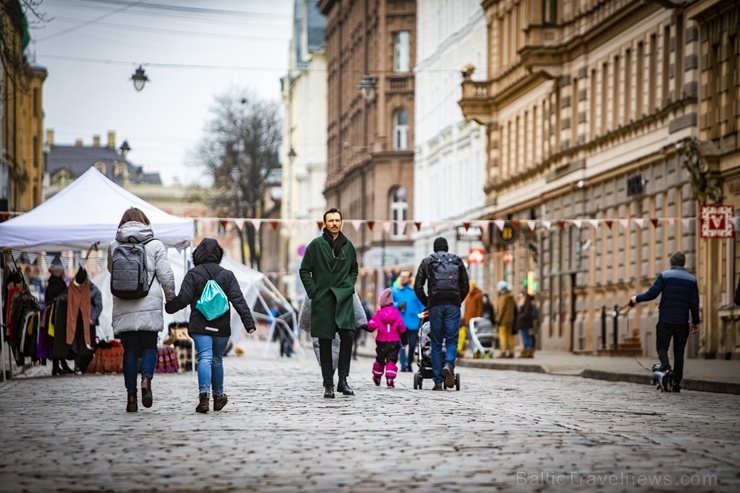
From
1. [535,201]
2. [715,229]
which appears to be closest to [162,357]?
[715,229]

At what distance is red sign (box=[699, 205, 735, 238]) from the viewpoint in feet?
94.2

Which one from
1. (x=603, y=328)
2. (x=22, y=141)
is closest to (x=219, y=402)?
(x=603, y=328)

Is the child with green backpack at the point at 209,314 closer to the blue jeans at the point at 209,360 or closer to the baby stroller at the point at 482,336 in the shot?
the blue jeans at the point at 209,360

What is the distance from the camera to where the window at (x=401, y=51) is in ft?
274

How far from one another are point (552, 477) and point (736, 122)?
80.6 ft

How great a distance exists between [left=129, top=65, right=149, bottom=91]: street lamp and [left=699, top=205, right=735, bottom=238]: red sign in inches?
712

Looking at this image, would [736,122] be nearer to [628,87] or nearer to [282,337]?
[628,87]

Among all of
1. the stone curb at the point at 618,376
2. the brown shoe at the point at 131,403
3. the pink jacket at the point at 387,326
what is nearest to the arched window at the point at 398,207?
the stone curb at the point at 618,376

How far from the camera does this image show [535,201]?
2008 inches

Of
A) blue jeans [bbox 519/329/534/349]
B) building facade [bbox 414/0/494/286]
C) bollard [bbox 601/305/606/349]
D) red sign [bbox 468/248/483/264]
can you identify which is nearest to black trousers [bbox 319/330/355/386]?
blue jeans [bbox 519/329/534/349]

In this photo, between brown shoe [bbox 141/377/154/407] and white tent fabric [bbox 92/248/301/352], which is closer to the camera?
brown shoe [bbox 141/377/154/407]

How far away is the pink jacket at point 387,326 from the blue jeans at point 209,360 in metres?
6.26

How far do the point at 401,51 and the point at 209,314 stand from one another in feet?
226

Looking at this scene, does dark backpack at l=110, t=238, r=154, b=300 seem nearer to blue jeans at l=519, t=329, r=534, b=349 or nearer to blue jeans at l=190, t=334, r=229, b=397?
blue jeans at l=190, t=334, r=229, b=397
